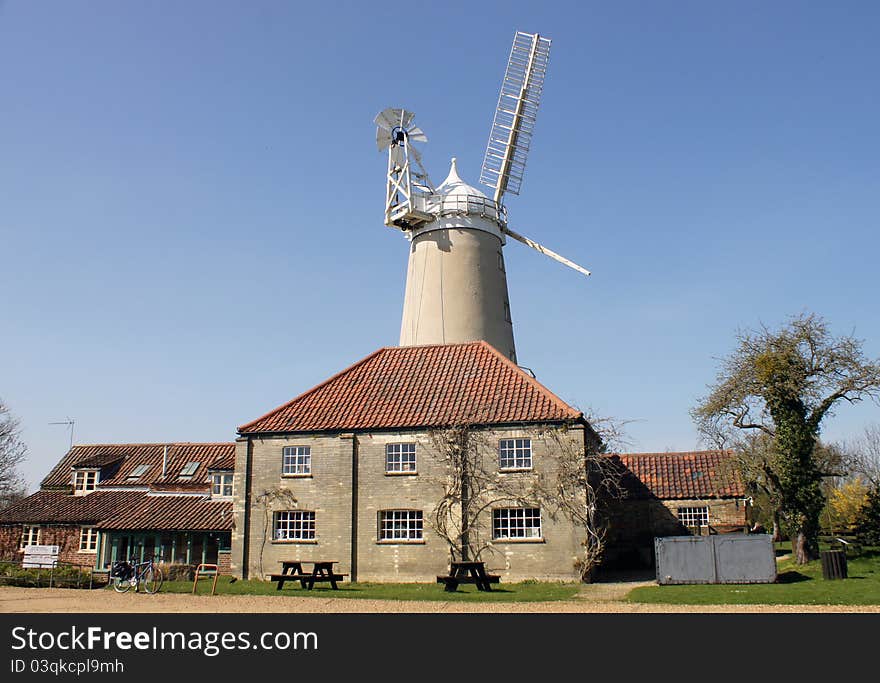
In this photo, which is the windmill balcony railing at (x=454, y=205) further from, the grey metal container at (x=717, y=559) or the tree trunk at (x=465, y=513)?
the grey metal container at (x=717, y=559)

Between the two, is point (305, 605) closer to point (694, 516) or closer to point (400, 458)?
point (400, 458)

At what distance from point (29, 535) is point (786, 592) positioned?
32880 millimetres

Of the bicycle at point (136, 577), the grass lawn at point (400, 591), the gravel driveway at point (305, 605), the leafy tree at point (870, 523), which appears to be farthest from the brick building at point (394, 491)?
the leafy tree at point (870, 523)

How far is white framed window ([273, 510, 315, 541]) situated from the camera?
28.8 meters

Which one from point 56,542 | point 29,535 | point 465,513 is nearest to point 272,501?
point 465,513

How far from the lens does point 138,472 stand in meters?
39.3

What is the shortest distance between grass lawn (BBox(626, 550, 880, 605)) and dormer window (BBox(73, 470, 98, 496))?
93.8ft

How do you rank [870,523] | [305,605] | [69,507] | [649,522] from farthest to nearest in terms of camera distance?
[69,507], [649,522], [870,523], [305,605]

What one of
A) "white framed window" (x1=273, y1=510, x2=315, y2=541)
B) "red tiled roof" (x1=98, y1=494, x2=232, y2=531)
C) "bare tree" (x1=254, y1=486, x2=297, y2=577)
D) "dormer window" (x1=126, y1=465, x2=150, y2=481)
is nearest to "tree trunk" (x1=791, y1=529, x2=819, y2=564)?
"white framed window" (x1=273, y1=510, x2=315, y2=541)

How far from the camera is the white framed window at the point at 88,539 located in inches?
1391

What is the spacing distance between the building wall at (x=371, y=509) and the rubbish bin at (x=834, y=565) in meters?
7.51
